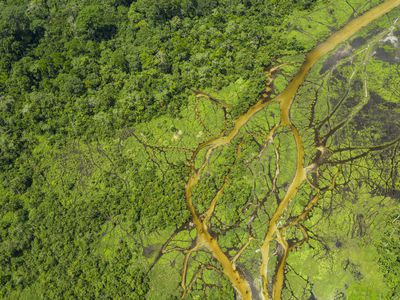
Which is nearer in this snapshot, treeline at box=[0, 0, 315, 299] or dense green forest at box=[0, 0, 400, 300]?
dense green forest at box=[0, 0, 400, 300]

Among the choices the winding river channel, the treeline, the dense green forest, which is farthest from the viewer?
the treeline

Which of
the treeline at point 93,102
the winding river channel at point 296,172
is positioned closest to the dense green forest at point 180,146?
the treeline at point 93,102

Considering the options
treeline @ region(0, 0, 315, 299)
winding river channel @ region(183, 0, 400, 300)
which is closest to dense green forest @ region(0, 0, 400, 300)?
treeline @ region(0, 0, 315, 299)

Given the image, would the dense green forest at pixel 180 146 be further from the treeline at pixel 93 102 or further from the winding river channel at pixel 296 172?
the winding river channel at pixel 296 172

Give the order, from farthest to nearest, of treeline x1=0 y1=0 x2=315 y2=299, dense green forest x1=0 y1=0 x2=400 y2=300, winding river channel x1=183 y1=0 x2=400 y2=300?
treeline x1=0 y1=0 x2=315 y2=299 < dense green forest x1=0 y1=0 x2=400 y2=300 < winding river channel x1=183 y1=0 x2=400 y2=300

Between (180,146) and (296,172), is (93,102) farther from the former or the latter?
(296,172)

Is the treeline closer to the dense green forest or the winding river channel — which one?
the dense green forest

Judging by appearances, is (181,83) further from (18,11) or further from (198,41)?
(18,11)
